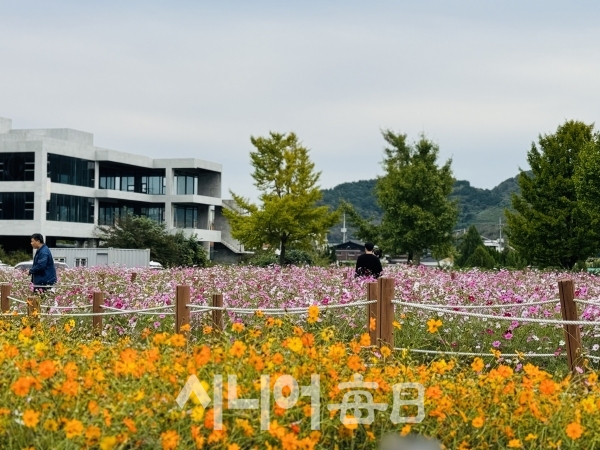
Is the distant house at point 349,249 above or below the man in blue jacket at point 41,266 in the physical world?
above

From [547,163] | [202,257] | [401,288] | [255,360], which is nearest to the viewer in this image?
[255,360]

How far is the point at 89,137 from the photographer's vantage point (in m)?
61.0

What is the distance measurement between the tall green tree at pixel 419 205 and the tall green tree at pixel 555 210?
6.11 metres

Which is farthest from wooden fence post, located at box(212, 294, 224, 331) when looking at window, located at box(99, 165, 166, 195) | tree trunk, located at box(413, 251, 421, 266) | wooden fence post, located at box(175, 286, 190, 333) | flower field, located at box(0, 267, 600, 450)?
window, located at box(99, 165, 166, 195)

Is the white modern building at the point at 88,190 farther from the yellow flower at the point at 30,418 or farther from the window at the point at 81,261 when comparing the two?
the yellow flower at the point at 30,418

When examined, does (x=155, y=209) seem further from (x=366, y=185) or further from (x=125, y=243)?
(x=366, y=185)

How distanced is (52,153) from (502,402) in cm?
5194

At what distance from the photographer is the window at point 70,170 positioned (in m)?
55.0

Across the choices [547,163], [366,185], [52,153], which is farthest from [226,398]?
[366,185]

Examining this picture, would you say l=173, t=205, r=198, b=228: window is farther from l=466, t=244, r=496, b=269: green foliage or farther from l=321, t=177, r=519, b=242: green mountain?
l=321, t=177, r=519, b=242: green mountain

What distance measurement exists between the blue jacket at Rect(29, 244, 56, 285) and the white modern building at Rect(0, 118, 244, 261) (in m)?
33.7

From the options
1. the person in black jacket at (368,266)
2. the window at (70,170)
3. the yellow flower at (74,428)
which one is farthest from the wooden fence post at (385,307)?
the window at (70,170)

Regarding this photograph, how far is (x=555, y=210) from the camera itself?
35594 millimetres

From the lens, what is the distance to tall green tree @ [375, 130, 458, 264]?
4325cm
